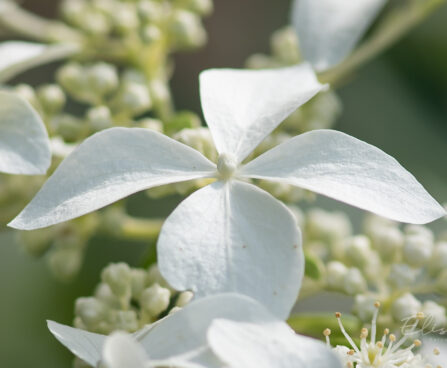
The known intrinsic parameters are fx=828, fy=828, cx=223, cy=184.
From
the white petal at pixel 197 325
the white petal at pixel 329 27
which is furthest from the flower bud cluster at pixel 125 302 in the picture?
the white petal at pixel 329 27

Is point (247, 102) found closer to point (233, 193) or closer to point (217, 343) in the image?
point (233, 193)

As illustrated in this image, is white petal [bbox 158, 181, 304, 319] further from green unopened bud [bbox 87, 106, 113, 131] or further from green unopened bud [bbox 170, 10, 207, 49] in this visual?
green unopened bud [bbox 170, 10, 207, 49]

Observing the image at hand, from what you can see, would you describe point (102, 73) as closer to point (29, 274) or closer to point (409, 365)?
point (409, 365)

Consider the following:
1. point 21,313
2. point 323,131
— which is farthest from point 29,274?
point 323,131

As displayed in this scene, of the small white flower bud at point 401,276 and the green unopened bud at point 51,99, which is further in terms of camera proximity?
the green unopened bud at point 51,99

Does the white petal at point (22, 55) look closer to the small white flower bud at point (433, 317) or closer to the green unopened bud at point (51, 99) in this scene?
the green unopened bud at point (51, 99)

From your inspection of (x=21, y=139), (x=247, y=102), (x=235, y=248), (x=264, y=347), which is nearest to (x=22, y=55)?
(x=21, y=139)
